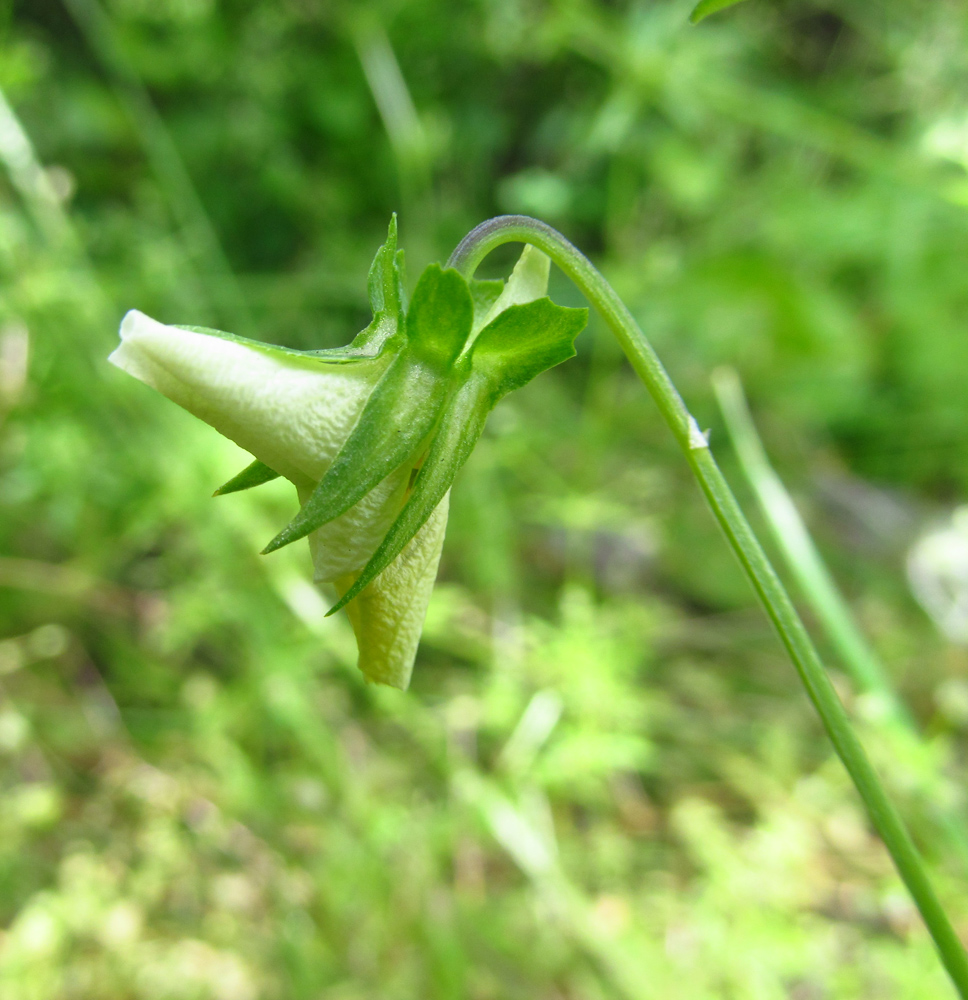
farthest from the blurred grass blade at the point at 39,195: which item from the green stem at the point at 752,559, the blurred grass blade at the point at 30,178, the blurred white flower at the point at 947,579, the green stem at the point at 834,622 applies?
the blurred white flower at the point at 947,579

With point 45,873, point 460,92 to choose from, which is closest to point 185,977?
point 45,873

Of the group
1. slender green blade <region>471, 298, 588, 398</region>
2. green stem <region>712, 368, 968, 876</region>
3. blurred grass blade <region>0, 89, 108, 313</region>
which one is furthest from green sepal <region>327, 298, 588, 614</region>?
blurred grass blade <region>0, 89, 108, 313</region>

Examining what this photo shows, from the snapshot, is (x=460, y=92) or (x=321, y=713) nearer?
(x=321, y=713)

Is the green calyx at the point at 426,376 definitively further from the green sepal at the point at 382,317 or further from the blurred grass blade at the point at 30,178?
the blurred grass blade at the point at 30,178

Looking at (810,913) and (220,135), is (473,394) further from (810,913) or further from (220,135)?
(220,135)

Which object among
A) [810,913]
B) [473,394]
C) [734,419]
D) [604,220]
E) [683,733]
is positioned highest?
[473,394]

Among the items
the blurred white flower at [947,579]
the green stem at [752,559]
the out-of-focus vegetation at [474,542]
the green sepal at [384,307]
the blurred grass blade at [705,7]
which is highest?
the blurred grass blade at [705,7]

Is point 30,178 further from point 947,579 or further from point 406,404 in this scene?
point 947,579
